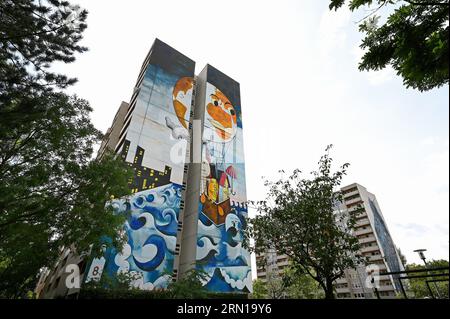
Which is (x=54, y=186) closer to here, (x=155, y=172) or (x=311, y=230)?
(x=311, y=230)

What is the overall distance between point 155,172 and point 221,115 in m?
15.7

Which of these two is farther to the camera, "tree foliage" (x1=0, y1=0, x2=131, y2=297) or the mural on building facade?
the mural on building facade

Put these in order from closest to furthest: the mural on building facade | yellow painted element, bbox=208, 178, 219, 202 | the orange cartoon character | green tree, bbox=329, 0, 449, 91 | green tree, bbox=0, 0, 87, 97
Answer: green tree, bbox=329, 0, 449, 91 < green tree, bbox=0, 0, 87, 97 < yellow painted element, bbox=208, 178, 219, 202 < the orange cartoon character < the mural on building facade

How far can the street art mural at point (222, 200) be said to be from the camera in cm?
2452

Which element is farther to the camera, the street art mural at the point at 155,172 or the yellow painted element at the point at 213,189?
the yellow painted element at the point at 213,189

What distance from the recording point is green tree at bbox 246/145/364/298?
882 cm

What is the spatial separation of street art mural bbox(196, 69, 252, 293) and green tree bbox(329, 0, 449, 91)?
20083 mm

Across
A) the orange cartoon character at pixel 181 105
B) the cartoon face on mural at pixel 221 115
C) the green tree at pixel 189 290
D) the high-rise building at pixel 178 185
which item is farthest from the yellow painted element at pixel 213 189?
the green tree at pixel 189 290

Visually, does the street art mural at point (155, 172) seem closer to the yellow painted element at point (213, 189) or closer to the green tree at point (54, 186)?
the yellow painted element at point (213, 189)

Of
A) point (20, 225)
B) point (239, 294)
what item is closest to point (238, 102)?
point (239, 294)

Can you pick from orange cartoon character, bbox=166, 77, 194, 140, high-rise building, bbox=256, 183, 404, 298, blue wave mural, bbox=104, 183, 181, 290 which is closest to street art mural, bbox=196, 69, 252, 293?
orange cartoon character, bbox=166, 77, 194, 140

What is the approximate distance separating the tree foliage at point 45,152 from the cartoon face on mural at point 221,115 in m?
24.9

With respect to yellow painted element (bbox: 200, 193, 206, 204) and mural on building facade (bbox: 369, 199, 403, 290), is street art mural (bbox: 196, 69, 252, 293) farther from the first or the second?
mural on building facade (bbox: 369, 199, 403, 290)
